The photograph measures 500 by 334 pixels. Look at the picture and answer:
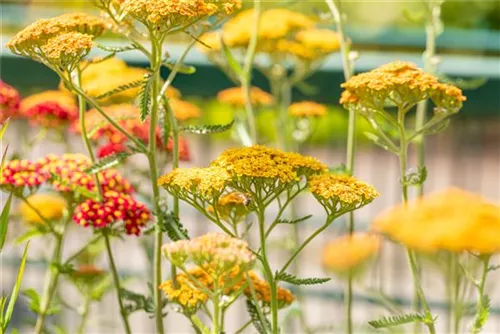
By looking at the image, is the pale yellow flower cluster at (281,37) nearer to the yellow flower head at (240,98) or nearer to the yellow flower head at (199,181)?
the yellow flower head at (240,98)

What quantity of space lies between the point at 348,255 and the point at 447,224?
5.4 inches

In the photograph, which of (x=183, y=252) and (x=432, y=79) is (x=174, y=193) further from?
(x=432, y=79)

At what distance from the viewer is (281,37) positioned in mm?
2449

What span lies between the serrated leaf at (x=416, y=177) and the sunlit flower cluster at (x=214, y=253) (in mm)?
384

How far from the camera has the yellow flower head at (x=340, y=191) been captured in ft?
4.50

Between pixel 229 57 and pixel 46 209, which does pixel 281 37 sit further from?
pixel 46 209

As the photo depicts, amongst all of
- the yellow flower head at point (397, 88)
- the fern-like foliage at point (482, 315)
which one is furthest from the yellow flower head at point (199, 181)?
the fern-like foliage at point (482, 315)

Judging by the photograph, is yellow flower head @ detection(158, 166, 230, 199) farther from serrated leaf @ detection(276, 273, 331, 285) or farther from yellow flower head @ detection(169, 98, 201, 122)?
yellow flower head @ detection(169, 98, 201, 122)

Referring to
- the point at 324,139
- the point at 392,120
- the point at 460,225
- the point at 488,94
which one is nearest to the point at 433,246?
the point at 460,225

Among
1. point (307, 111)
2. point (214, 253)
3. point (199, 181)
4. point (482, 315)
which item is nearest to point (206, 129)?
point (199, 181)

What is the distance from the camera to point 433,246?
3.33 feet

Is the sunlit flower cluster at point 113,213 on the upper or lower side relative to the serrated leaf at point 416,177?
lower

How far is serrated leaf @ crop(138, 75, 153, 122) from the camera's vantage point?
1439 mm

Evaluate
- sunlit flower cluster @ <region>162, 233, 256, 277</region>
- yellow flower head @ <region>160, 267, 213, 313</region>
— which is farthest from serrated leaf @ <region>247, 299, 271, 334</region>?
sunlit flower cluster @ <region>162, 233, 256, 277</region>
